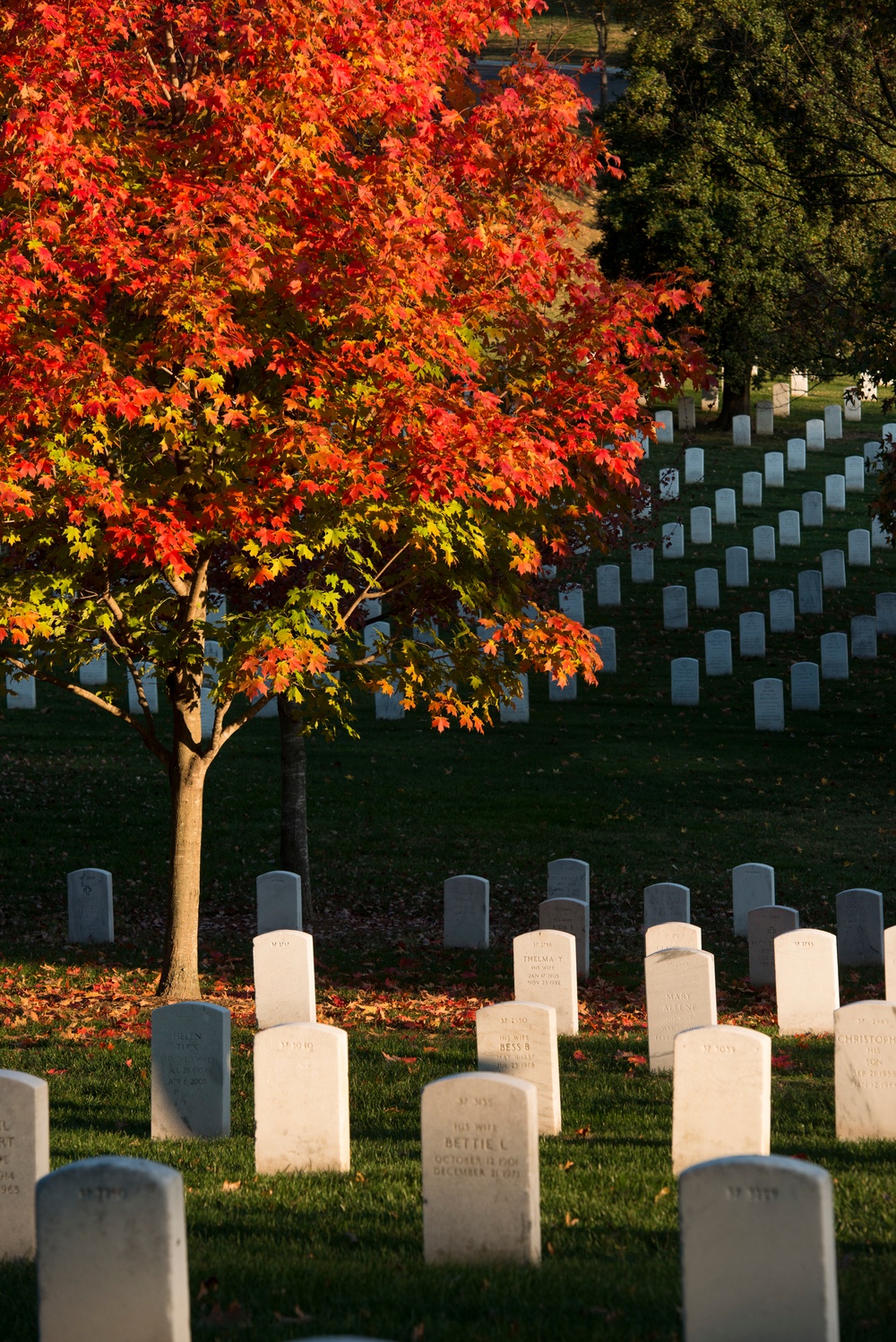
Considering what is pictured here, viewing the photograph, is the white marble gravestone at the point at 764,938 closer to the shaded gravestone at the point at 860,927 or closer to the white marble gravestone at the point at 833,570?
the shaded gravestone at the point at 860,927

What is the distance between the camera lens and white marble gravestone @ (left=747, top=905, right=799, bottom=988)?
12.6 m

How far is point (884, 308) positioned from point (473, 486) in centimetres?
799

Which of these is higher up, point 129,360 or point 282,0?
point 282,0

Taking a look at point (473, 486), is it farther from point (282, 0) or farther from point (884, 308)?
point (884, 308)

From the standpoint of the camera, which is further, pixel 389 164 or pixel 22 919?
pixel 22 919

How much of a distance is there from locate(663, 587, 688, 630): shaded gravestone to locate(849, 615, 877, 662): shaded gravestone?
3161 mm

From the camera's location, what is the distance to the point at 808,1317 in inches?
165

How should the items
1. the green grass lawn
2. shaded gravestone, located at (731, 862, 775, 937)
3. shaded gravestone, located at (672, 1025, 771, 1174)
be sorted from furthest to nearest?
shaded gravestone, located at (731, 862, 775, 937) < shaded gravestone, located at (672, 1025, 771, 1174) < the green grass lawn

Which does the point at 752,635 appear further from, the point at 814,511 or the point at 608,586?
the point at 814,511

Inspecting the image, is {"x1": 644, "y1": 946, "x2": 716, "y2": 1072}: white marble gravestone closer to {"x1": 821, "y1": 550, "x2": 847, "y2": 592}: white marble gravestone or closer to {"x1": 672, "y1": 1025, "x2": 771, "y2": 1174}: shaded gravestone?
{"x1": 672, "y1": 1025, "x2": 771, "y2": 1174}: shaded gravestone

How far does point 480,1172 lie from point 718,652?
2010 centimetres

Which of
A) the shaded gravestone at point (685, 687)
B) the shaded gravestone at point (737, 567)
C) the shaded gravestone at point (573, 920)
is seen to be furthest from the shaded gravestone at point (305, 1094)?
the shaded gravestone at point (737, 567)

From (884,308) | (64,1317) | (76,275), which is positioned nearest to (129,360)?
(76,275)

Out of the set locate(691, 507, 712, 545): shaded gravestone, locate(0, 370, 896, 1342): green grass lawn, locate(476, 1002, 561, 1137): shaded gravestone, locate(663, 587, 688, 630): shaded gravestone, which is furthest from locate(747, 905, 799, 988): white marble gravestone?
locate(691, 507, 712, 545): shaded gravestone
